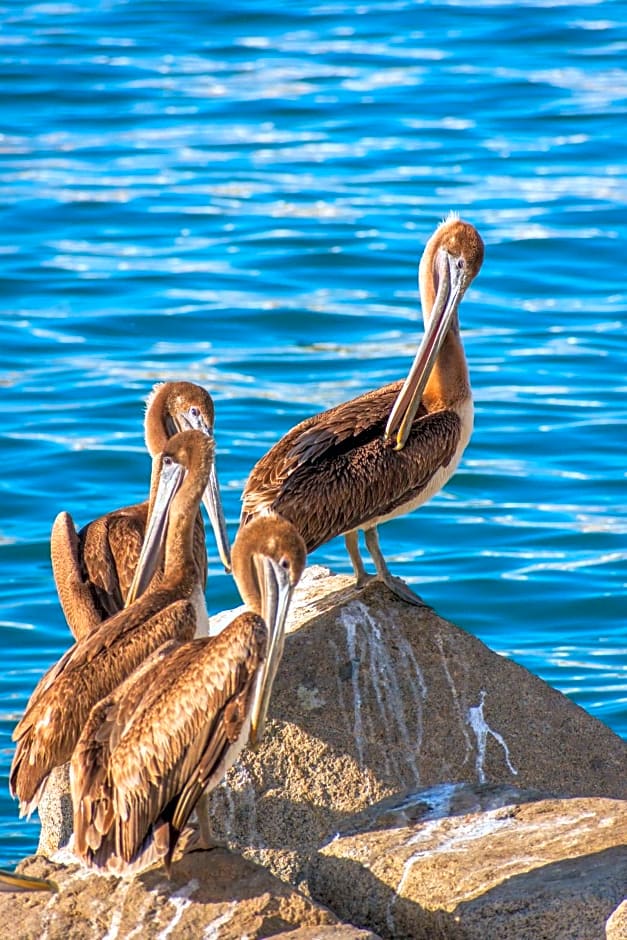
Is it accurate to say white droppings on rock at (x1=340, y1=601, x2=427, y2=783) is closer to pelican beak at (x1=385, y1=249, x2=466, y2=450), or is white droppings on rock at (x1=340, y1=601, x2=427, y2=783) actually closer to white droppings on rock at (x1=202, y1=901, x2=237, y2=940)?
pelican beak at (x1=385, y1=249, x2=466, y2=450)

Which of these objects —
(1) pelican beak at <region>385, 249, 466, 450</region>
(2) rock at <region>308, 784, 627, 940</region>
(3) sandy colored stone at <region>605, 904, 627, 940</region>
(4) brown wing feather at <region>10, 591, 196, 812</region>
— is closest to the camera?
(3) sandy colored stone at <region>605, 904, 627, 940</region>

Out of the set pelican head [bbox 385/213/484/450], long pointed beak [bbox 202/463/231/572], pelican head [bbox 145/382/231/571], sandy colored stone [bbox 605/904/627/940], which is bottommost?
sandy colored stone [bbox 605/904/627/940]

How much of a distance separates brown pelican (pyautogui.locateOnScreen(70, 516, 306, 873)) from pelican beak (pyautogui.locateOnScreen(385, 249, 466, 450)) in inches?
76.0

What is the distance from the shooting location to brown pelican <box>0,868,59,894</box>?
19.0 ft

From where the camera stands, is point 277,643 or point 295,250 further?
point 295,250

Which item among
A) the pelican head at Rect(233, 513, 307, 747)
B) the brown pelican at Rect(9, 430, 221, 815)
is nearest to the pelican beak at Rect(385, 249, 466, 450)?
the brown pelican at Rect(9, 430, 221, 815)

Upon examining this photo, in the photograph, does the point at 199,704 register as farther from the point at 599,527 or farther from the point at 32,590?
the point at 599,527

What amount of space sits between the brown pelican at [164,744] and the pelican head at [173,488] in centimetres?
96

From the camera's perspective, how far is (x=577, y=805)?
623 cm

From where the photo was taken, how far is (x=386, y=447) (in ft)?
25.5

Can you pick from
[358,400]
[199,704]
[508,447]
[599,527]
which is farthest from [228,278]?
[199,704]

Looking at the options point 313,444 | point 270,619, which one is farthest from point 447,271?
point 270,619

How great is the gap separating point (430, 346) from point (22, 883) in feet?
10.4

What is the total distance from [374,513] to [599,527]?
4.72 m
